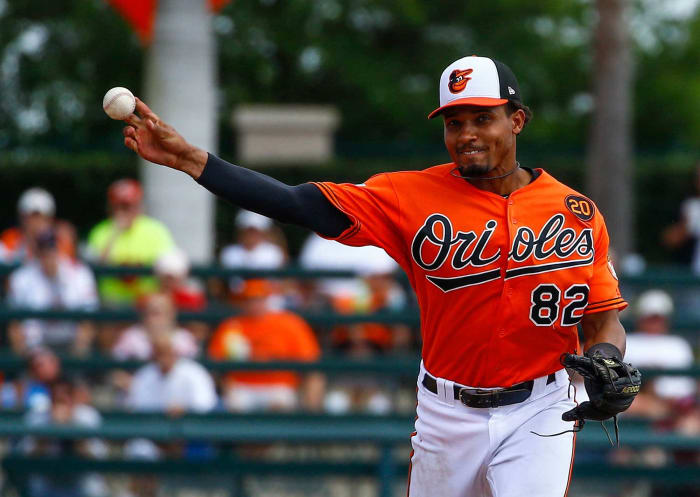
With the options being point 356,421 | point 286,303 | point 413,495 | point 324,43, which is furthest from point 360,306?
point 324,43

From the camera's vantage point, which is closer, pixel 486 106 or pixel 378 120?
pixel 486 106

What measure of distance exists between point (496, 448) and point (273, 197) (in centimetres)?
120

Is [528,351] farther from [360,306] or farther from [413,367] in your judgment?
[360,306]

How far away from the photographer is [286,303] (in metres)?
8.79

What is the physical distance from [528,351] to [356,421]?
337cm

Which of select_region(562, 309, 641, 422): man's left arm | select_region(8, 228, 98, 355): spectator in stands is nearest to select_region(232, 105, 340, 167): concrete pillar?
select_region(8, 228, 98, 355): spectator in stands

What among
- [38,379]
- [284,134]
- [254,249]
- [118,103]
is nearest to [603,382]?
[118,103]

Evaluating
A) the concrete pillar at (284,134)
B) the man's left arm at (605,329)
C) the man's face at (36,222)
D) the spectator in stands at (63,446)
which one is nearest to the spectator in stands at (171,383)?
the spectator in stands at (63,446)

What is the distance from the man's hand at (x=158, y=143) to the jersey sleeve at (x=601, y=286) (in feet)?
4.75

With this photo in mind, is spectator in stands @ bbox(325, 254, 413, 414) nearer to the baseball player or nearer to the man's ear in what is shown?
→ the baseball player

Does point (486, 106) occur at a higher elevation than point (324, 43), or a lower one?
lower

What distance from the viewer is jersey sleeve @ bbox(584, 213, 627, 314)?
4.21 metres

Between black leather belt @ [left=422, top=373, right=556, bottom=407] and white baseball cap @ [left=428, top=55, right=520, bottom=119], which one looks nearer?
white baseball cap @ [left=428, top=55, right=520, bottom=119]

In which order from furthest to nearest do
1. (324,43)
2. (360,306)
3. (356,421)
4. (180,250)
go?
1. (324,43)
2. (180,250)
3. (360,306)
4. (356,421)
